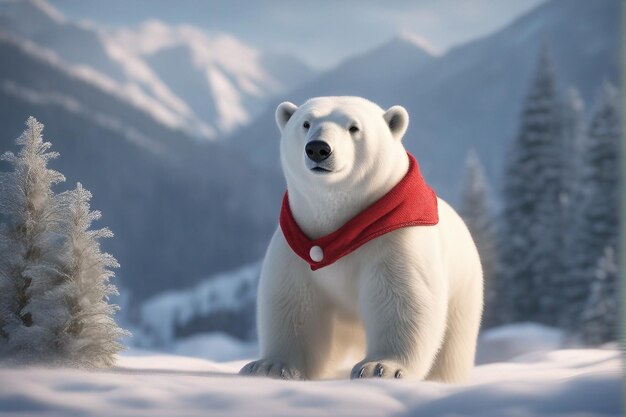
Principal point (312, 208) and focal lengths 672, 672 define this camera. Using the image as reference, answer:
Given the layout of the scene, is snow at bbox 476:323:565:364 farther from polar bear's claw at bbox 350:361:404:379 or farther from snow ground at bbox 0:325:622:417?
snow ground at bbox 0:325:622:417

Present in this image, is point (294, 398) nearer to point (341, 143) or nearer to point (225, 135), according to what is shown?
point (341, 143)

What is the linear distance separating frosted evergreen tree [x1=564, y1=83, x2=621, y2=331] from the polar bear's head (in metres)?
7.20

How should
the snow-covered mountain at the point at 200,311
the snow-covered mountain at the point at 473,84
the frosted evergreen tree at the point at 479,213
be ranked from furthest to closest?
the snow-covered mountain at the point at 473,84
the snow-covered mountain at the point at 200,311
the frosted evergreen tree at the point at 479,213

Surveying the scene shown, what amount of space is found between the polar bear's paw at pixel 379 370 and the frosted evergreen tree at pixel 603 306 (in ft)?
18.3

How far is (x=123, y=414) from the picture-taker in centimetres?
112

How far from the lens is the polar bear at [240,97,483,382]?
166 centimetres

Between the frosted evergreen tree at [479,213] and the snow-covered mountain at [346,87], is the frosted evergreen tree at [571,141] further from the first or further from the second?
the snow-covered mountain at [346,87]

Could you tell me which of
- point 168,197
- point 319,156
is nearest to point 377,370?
point 319,156

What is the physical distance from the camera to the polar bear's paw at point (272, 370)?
169 cm

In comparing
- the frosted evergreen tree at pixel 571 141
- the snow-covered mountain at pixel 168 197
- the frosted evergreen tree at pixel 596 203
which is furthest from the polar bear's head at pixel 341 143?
the snow-covered mountain at pixel 168 197

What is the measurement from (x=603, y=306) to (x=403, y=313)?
18.9ft

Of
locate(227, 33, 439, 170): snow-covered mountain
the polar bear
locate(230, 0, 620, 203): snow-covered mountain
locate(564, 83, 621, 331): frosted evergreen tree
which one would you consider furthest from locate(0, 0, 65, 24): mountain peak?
locate(227, 33, 439, 170): snow-covered mountain

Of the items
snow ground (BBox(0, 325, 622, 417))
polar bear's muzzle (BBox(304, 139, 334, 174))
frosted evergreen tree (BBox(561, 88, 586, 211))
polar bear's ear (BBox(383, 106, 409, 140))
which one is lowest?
snow ground (BBox(0, 325, 622, 417))

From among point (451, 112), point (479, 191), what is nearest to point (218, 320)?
point (479, 191)
